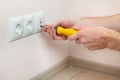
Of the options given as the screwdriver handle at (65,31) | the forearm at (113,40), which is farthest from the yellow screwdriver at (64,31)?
the forearm at (113,40)

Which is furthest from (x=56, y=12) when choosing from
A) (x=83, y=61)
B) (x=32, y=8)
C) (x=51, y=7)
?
(x=83, y=61)

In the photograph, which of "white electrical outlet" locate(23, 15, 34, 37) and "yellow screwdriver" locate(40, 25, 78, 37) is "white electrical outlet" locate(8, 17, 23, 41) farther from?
"yellow screwdriver" locate(40, 25, 78, 37)

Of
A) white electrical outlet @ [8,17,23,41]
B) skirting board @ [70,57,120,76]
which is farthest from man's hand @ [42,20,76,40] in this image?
skirting board @ [70,57,120,76]

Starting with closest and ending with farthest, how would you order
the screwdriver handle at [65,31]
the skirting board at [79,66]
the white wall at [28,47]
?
the white wall at [28,47]
the screwdriver handle at [65,31]
the skirting board at [79,66]

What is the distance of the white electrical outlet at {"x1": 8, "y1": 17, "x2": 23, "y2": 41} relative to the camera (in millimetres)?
784

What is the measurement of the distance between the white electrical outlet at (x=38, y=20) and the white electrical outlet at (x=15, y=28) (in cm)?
8

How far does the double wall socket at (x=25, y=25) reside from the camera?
0.79m

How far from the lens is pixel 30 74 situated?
921 mm

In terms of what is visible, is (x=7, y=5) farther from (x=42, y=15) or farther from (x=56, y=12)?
(x=56, y=12)

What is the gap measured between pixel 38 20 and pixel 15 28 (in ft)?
0.42

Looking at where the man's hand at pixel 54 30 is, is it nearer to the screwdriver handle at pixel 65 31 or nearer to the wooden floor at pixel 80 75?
the screwdriver handle at pixel 65 31

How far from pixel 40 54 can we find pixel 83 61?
0.90 ft

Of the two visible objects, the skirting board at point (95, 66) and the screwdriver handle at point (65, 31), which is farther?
the skirting board at point (95, 66)

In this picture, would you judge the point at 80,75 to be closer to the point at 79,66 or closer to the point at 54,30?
the point at 79,66
